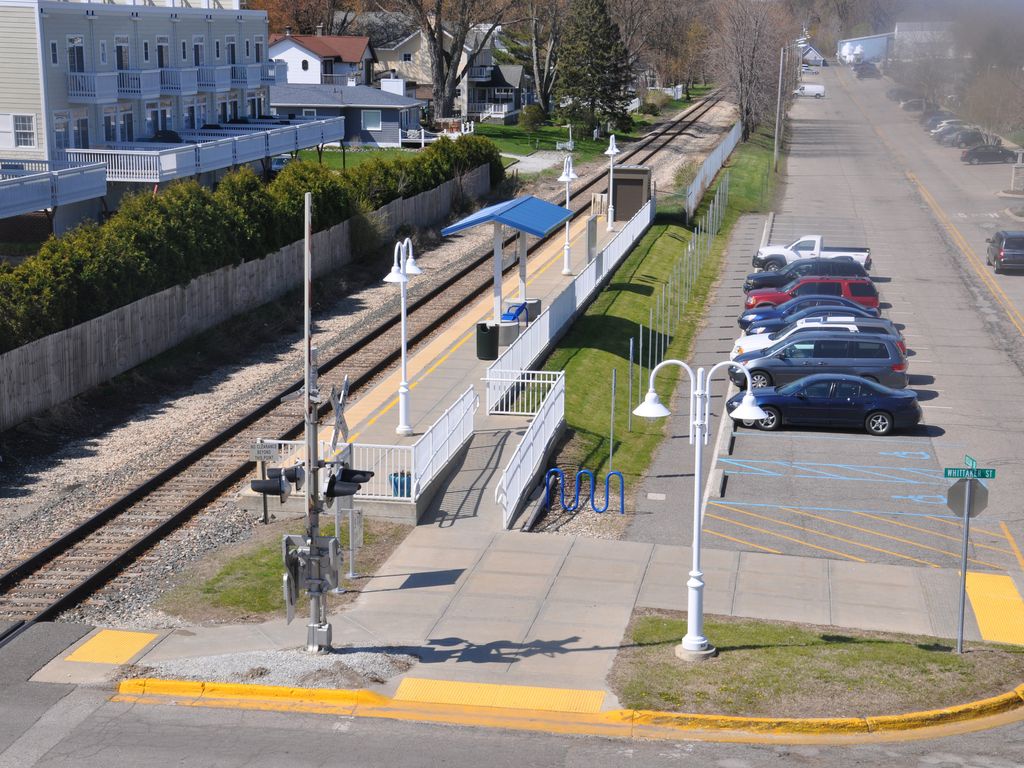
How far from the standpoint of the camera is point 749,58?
9106cm

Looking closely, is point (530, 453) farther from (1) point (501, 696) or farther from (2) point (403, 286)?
(1) point (501, 696)

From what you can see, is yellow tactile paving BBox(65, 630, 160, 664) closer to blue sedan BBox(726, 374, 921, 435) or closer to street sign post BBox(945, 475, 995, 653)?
street sign post BBox(945, 475, 995, 653)

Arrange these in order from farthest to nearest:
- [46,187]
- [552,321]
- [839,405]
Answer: [46,187] < [552,321] < [839,405]

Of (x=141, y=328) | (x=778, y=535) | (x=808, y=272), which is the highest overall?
(x=141, y=328)

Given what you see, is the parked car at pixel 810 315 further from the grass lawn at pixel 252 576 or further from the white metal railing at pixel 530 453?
the grass lawn at pixel 252 576

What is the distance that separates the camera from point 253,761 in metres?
13.4

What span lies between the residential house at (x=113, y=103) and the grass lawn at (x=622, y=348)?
51.4 feet

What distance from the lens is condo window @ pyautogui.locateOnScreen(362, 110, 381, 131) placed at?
79875mm

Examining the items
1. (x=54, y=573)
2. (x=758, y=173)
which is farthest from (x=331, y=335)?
(x=758, y=173)

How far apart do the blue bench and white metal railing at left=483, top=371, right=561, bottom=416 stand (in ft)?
19.7

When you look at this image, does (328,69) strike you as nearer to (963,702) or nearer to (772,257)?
(772,257)

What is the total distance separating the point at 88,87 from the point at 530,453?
31.3 meters

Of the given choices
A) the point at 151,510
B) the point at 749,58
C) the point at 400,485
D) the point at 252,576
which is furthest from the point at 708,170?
the point at 252,576

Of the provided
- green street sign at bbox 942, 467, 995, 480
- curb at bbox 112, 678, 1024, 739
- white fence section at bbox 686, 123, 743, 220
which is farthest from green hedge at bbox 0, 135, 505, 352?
green street sign at bbox 942, 467, 995, 480
